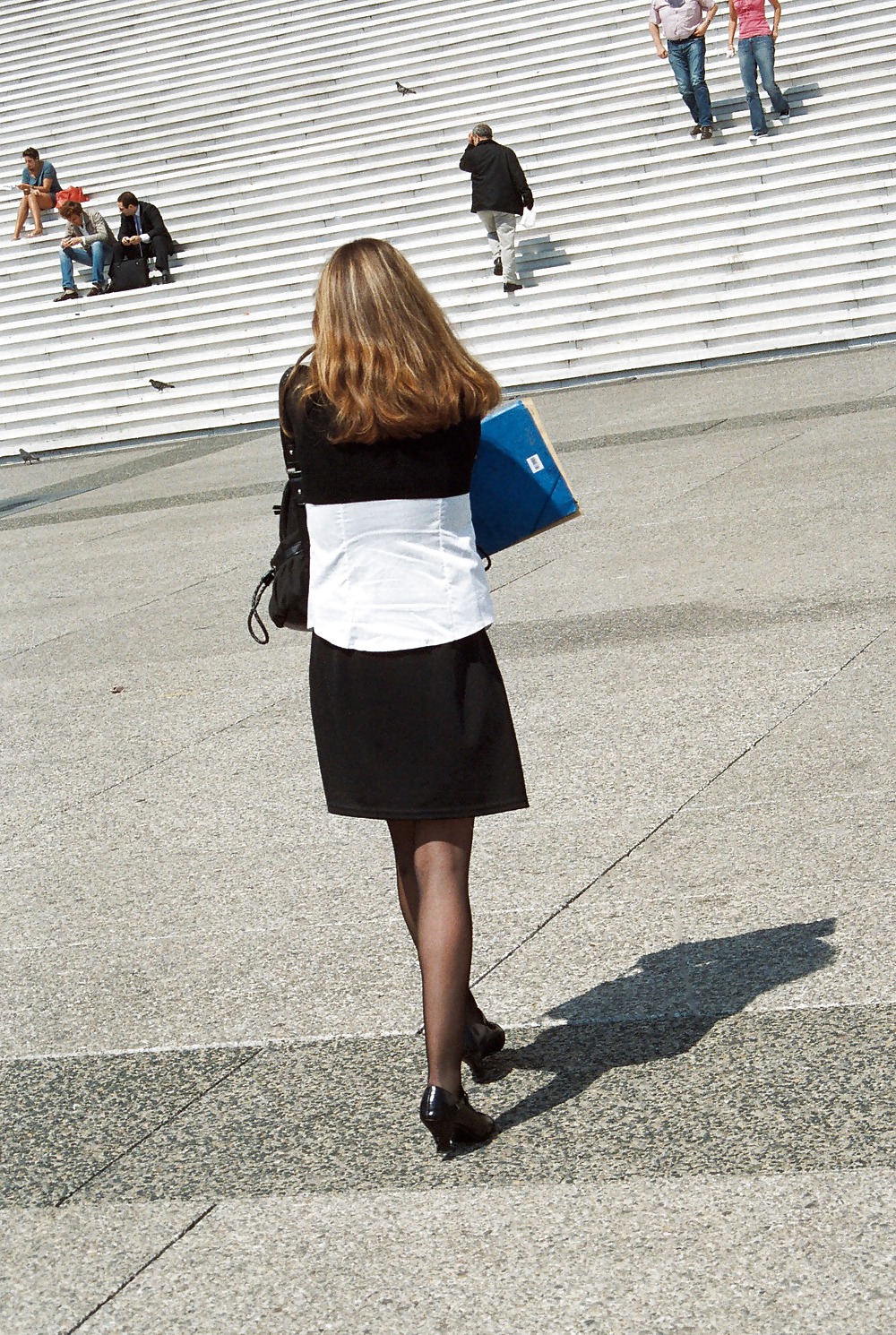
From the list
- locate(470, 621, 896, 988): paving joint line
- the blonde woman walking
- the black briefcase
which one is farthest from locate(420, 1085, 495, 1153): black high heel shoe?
the black briefcase

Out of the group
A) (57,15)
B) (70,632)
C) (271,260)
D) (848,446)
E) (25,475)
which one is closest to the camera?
(70,632)

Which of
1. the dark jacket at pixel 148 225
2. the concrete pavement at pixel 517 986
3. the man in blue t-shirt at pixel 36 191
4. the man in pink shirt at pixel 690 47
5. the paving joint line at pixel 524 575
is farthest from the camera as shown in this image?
the man in blue t-shirt at pixel 36 191

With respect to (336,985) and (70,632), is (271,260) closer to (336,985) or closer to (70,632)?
(70,632)

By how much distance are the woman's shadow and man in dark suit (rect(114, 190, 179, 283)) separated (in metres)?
17.9

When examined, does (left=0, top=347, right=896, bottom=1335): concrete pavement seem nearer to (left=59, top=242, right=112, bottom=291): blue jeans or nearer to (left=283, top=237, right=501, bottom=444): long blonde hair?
(left=283, top=237, right=501, bottom=444): long blonde hair

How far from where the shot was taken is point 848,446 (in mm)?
10359

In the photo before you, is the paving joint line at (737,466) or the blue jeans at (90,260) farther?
the blue jeans at (90,260)

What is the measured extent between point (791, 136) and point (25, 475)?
29.7 ft

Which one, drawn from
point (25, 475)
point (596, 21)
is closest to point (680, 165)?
point (596, 21)

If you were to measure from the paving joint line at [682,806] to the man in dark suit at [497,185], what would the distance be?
11760mm

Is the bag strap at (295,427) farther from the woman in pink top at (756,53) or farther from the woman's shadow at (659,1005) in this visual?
the woman in pink top at (756,53)

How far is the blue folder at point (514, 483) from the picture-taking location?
339 centimetres

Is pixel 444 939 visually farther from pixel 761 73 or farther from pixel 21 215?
pixel 21 215

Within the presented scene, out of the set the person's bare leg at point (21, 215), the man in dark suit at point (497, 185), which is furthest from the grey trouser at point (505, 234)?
the person's bare leg at point (21, 215)
